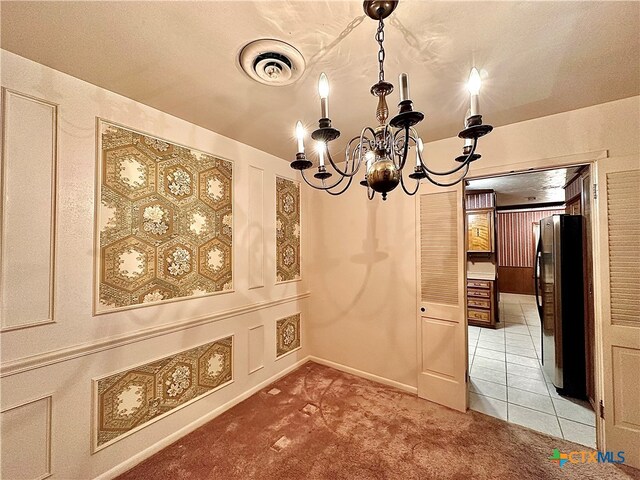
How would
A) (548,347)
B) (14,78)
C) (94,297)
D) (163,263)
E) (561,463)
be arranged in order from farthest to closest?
(548,347) < (163,263) < (561,463) < (94,297) < (14,78)

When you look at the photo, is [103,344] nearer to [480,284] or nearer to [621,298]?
[621,298]

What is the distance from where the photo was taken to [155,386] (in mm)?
1908

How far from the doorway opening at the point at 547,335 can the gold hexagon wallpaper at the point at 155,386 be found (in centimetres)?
246

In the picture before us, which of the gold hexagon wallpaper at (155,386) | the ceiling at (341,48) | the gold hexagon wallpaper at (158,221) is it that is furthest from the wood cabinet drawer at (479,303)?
the gold hexagon wallpaper at (158,221)

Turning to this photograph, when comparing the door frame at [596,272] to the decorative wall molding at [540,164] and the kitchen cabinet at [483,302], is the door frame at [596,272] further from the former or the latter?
the kitchen cabinet at [483,302]

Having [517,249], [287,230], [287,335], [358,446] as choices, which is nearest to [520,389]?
[358,446]

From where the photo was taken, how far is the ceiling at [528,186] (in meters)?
4.13

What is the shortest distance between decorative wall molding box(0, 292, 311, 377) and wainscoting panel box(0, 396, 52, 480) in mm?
209

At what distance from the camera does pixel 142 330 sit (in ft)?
6.04

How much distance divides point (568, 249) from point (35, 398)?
437 centimetres

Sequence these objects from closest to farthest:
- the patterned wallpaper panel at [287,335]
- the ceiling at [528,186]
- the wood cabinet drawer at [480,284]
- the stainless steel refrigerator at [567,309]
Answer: the stainless steel refrigerator at [567,309]
the patterned wallpaper panel at [287,335]
the ceiling at [528,186]
the wood cabinet drawer at [480,284]

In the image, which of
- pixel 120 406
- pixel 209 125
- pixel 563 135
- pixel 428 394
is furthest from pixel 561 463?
pixel 209 125

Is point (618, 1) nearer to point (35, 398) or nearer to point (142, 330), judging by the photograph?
point (142, 330)

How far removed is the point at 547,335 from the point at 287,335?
9.81 ft
